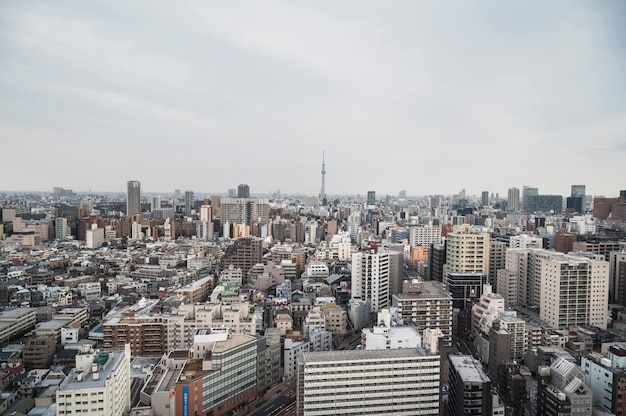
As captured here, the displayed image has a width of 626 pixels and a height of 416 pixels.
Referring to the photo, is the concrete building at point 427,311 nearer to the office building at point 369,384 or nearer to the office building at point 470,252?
the office building at point 369,384

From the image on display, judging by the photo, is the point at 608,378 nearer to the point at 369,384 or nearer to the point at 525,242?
the point at 369,384

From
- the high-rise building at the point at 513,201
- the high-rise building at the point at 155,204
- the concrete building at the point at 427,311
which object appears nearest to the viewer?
the concrete building at the point at 427,311

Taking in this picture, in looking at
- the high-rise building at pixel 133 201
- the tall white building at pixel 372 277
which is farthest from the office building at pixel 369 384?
the high-rise building at pixel 133 201

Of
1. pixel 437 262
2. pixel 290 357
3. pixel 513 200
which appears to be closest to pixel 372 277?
pixel 290 357

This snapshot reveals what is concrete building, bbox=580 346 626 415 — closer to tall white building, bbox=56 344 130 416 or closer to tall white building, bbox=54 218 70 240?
tall white building, bbox=56 344 130 416

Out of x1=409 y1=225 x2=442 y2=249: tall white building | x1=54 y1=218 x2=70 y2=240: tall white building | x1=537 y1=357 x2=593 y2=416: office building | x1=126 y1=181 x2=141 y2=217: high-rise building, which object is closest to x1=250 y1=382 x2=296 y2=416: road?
x1=537 y1=357 x2=593 y2=416: office building

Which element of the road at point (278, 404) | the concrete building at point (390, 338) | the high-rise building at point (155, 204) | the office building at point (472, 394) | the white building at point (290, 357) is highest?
the high-rise building at point (155, 204)

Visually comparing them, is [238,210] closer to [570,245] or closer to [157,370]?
[570,245]
